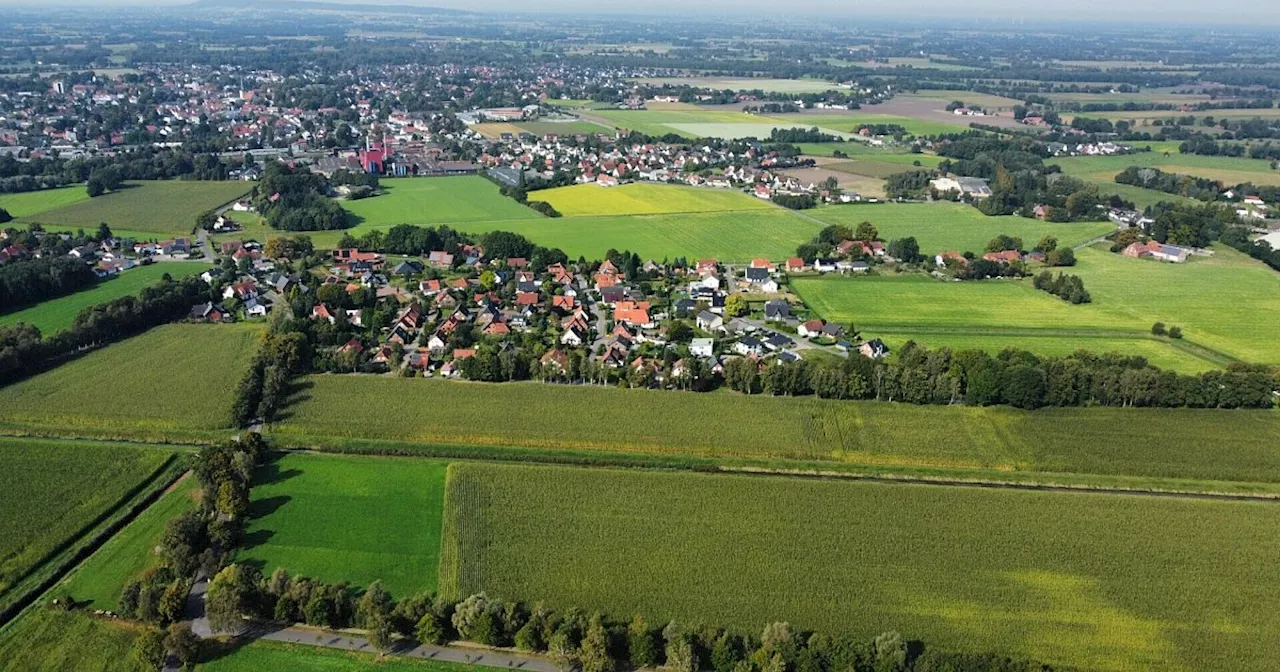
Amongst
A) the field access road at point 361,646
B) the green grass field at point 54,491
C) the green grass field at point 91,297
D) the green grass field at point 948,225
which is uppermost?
the green grass field at point 948,225

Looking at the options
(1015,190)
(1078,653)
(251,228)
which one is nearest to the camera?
(1078,653)

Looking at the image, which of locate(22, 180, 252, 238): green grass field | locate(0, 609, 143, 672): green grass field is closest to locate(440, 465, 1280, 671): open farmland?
locate(0, 609, 143, 672): green grass field

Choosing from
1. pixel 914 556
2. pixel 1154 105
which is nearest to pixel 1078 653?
pixel 914 556

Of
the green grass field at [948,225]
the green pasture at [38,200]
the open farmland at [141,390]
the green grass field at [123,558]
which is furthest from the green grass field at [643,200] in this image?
the green grass field at [123,558]

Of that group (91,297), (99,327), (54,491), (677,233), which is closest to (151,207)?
(91,297)

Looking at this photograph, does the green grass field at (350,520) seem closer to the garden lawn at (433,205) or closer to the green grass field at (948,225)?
the garden lawn at (433,205)

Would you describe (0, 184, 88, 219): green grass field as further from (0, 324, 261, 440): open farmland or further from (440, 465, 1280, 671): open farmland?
(440, 465, 1280, 671): open farmland

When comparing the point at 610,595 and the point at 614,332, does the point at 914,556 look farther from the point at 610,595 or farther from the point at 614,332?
the point at 614,332
